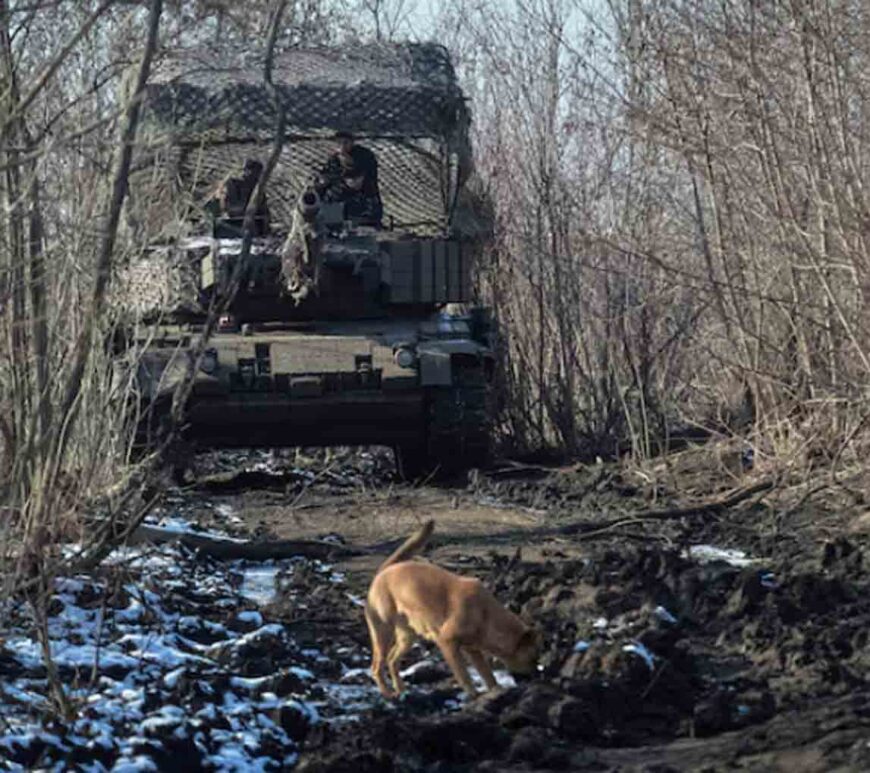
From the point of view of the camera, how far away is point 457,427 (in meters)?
15.5

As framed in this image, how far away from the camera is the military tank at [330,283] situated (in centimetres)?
1511

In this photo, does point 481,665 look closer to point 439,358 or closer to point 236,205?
point 439,358

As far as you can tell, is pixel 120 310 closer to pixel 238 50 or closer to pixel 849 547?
pixel 849 547

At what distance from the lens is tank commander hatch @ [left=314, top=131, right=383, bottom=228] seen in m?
16.7

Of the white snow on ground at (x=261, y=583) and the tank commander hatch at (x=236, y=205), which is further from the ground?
the tank commander hatch at (x=236, y=205)

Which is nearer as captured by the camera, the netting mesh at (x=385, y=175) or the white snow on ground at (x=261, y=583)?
the white snow on ground at (x=261, y=583)

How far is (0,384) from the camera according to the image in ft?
23.6

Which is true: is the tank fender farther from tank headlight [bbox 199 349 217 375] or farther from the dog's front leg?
the dog's front leg

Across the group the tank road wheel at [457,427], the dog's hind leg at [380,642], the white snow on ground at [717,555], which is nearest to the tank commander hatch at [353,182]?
the tank road wheel at [457,427]

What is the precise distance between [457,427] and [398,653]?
325 inches

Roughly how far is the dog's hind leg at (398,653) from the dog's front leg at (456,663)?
0.78 feet

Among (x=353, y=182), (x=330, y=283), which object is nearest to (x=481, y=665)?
(x=330, y=283)

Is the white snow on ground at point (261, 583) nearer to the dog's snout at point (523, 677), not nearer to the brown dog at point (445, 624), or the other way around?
the brown dog at point (445, 624)

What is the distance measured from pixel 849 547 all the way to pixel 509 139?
10.5m
